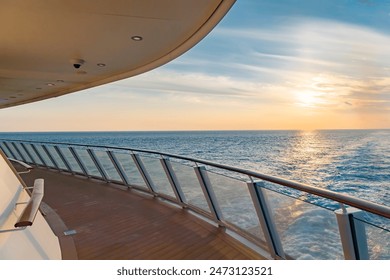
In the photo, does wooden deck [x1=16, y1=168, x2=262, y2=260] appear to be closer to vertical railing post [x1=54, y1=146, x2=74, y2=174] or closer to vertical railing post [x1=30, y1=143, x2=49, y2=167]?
vertical railing post [x1=54, y1=146, x2=74, y2=174]

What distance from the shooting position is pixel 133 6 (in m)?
3.09

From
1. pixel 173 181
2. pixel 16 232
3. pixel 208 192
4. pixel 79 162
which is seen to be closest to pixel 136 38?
pixel 173 181

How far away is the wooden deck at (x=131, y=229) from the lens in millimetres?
3105

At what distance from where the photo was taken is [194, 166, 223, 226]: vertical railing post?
154 inches

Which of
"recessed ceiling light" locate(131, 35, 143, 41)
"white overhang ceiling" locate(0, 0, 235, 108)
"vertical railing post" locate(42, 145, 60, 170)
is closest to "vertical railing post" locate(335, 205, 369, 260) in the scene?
"white overhang ceiling" locate(0, 0, 235, 108)

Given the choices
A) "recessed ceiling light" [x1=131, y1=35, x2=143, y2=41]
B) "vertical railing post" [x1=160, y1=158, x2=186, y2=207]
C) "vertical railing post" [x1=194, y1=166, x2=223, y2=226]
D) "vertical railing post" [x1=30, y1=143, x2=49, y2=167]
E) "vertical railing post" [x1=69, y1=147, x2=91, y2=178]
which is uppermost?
"vertical railing post" [x1=30, y1=143, x2=49, y2=167]

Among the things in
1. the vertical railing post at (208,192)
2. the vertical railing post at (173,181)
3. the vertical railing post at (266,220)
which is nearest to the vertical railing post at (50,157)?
the vertical railing post at (173,181)

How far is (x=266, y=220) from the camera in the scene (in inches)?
114

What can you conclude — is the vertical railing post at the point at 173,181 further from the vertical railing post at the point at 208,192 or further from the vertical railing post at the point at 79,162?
the vertical railing post at the point at 79,162

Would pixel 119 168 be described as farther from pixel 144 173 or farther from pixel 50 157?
pixel 50 157

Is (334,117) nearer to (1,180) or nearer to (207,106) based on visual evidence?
(207,106)

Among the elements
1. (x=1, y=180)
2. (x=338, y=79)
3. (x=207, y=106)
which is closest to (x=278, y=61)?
(x=338, y=79)
